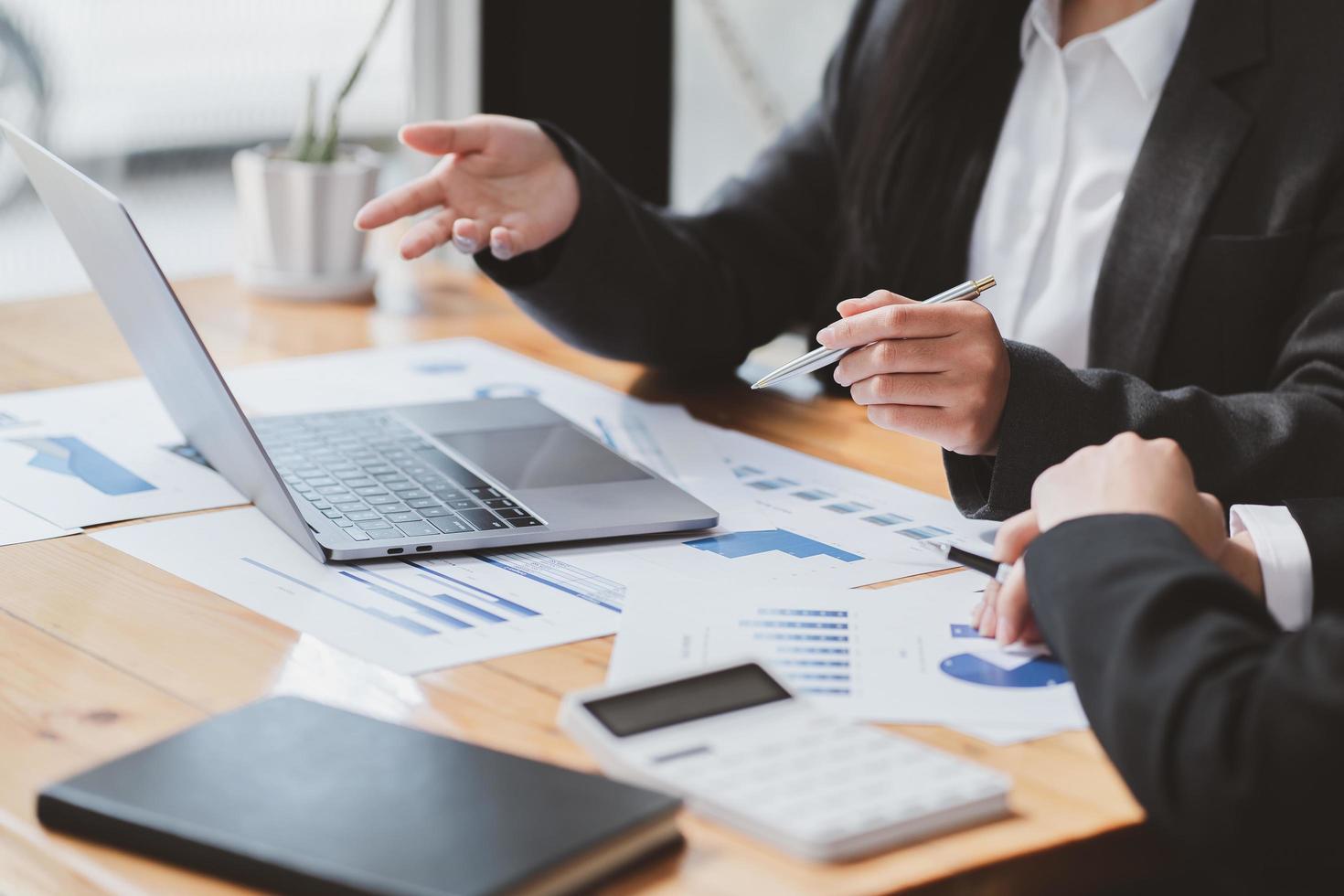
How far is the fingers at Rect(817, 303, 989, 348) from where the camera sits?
3.11 feet

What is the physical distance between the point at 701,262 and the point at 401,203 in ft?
1.03

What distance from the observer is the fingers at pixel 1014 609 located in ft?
2.60

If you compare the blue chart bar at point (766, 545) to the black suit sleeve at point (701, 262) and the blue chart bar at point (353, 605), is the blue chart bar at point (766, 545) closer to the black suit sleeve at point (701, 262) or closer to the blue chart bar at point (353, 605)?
the blue chart bar at point (353, 605)

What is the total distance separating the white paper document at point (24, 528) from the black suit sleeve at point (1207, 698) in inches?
24.6

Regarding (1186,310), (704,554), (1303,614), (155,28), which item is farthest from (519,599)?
(155,28)

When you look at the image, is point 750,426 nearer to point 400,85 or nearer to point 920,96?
point 920,96

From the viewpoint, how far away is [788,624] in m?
0.82

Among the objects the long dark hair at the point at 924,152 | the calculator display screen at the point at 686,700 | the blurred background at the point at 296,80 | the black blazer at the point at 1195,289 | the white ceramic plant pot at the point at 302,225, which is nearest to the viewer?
the calculator display screen at the point at 686,700

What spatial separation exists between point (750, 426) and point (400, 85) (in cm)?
113

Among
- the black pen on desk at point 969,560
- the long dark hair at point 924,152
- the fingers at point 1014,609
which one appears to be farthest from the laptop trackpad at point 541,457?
the long dark hair at point 924,152

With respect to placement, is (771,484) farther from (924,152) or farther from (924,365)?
(924,152)

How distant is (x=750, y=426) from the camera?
127 cm

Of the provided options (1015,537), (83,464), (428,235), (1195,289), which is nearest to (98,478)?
(83,464)

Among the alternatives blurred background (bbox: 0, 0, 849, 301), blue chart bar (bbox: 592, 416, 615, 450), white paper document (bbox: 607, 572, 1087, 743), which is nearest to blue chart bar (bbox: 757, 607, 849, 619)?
white paper document (bbox: 607, 572, 1087, 743)
